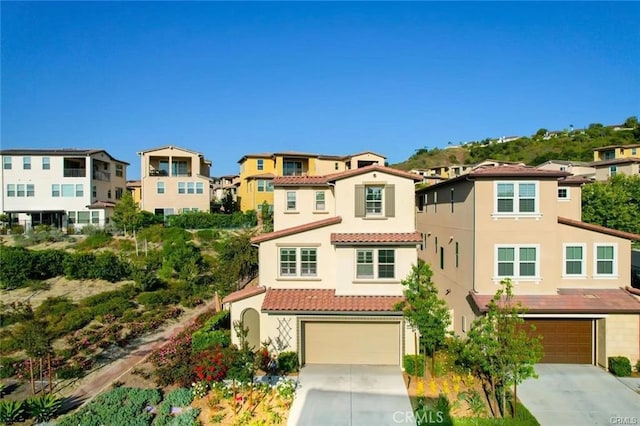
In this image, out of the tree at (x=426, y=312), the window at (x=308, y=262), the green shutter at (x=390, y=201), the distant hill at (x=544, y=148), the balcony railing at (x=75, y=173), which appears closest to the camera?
the tree at (x=426, y=312)

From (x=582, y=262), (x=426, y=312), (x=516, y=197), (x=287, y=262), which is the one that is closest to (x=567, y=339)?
(x=582, y=262)

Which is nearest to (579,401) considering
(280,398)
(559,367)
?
(559,367)

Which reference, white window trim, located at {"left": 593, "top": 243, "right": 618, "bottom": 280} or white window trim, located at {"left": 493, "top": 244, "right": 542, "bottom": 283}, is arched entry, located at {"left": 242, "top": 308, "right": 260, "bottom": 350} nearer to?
white window trim, located at {"left": 493, "top": 244, "right": 542, "bottom": 283}

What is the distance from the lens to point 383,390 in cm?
1456

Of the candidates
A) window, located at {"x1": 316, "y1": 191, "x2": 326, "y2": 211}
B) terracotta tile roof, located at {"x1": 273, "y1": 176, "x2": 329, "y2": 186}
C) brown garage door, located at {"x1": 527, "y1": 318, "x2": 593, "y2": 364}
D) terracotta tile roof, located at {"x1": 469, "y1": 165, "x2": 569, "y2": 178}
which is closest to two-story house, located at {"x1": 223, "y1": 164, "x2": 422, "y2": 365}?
terracotta tile roof, located at {"x1": 273, "y1": 176, "x2": 329, "y2": 186}

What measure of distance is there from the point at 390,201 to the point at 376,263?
300cm

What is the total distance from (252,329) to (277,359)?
185 centimetres

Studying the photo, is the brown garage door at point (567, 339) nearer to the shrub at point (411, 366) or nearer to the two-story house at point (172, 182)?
the shrub at point (411, 366)

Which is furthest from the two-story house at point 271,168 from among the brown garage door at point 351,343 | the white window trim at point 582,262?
the brown garage door at point 351,343

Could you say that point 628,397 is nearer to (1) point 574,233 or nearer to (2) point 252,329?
(1) point 574,233

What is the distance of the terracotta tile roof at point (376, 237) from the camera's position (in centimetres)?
1678

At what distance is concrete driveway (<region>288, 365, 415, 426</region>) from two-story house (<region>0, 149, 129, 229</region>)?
35.0 meters

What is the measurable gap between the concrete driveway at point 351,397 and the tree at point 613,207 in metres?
26.9

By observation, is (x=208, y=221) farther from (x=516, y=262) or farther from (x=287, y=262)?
(x=516, y=262)
